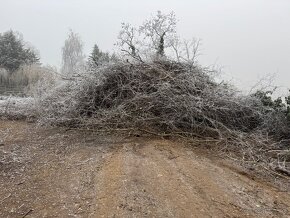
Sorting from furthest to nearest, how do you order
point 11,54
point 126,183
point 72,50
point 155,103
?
1. point 72,50
2. point 11,54
3. point 155,103
4. point 126,183

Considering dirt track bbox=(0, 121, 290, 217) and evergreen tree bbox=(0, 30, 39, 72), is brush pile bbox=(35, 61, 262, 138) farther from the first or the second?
evergreen tree bbox=(0, 30, 39, 72)

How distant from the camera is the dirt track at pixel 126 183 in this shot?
3.89m

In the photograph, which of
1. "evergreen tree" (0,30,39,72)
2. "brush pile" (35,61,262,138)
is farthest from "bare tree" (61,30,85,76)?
"brush pile" (35,61,262,138)

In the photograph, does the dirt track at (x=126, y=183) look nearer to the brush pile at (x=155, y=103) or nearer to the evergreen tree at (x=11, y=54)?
the brush pile at (x=155, y=103)

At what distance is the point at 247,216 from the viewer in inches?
150

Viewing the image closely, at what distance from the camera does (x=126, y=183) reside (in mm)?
4445

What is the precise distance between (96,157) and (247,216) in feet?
8.29

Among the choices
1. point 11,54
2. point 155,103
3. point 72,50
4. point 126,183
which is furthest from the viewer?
point 72,50

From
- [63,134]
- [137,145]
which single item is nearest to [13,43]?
[63,134]

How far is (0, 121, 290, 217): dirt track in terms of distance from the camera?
3.89 m

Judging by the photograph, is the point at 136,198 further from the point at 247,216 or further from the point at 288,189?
the point at 288,189

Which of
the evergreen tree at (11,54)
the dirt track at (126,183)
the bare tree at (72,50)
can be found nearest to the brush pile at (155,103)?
the dirt track at (126,183)

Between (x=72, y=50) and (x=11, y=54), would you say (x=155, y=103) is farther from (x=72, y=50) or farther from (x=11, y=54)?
(x=72, y=50)

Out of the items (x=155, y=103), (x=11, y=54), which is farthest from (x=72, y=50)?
(x=155, y=103)
